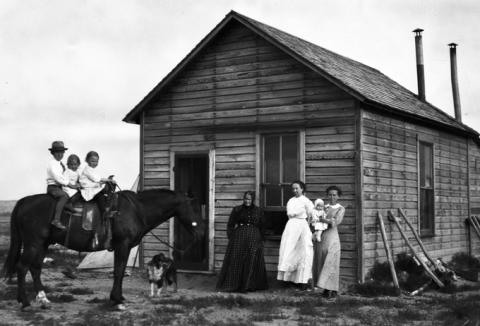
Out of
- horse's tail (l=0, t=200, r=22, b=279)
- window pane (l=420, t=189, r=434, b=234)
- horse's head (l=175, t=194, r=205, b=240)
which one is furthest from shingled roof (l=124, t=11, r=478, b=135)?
horse's tail (l=0, t=200, r=22, b=279)

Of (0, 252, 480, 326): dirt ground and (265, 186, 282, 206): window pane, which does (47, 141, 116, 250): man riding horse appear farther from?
(265, 186, 282, 206): window pane

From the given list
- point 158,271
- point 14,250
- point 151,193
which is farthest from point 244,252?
point 14,250

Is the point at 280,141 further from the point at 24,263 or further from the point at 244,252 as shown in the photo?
the point at 24,263

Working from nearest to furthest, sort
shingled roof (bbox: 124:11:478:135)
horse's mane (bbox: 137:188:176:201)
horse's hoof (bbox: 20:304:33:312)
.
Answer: horse's hoof (bbox: 20:304:33:312), horse's mane (bbox: 137:188:176:201), shingled roof (bbox: 124:11:478:135)

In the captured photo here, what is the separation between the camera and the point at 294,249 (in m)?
12.4

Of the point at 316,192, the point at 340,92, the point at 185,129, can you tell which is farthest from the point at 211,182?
the point at 340,92

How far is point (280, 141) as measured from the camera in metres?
13.6

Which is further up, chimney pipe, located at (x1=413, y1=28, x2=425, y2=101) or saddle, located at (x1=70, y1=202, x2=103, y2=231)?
chimney pipe, located at (x1=413, y1=28, x2=425, y2=101)

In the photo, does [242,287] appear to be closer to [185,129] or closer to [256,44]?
[185,129]

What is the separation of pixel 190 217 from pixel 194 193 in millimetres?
3621

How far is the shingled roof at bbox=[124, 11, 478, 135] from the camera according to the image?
42.8 ft

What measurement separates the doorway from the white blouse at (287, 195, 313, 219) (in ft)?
8.49

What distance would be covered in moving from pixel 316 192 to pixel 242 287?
231 centimetres

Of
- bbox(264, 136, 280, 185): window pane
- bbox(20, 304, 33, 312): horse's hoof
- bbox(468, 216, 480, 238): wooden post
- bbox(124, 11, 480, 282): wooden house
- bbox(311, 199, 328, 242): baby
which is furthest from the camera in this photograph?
bbox(468, 216, 480, 238): wooden post
